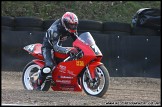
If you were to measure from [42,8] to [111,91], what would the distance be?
841cm

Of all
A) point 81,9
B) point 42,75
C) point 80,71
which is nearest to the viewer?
point 80,71

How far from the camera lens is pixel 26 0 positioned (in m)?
20.1

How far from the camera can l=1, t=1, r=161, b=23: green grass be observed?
1894cm

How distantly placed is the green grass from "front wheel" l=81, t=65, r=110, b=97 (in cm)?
875

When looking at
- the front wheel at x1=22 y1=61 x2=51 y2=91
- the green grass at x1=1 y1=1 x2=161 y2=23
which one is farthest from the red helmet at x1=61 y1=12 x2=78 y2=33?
the green grass at x1=1 y1=1 x2=161 y2=23

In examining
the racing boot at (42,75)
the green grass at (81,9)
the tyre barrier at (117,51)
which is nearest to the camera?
the racing boot at (42,75)

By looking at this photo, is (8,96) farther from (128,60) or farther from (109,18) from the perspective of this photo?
(109,18)

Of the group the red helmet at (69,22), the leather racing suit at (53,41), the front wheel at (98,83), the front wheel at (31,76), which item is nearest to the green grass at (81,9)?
the front wheel at (31,76)

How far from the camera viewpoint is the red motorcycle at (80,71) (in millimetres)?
9922

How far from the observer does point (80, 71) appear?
10.2 meters

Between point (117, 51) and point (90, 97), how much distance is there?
4620mm

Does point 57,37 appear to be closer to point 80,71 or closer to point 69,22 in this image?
point 69,22

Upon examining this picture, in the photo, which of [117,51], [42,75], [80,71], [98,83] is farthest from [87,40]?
[117,51]

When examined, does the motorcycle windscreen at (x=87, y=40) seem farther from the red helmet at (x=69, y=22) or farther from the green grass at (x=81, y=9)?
the green grass at (x=81, y=9)
